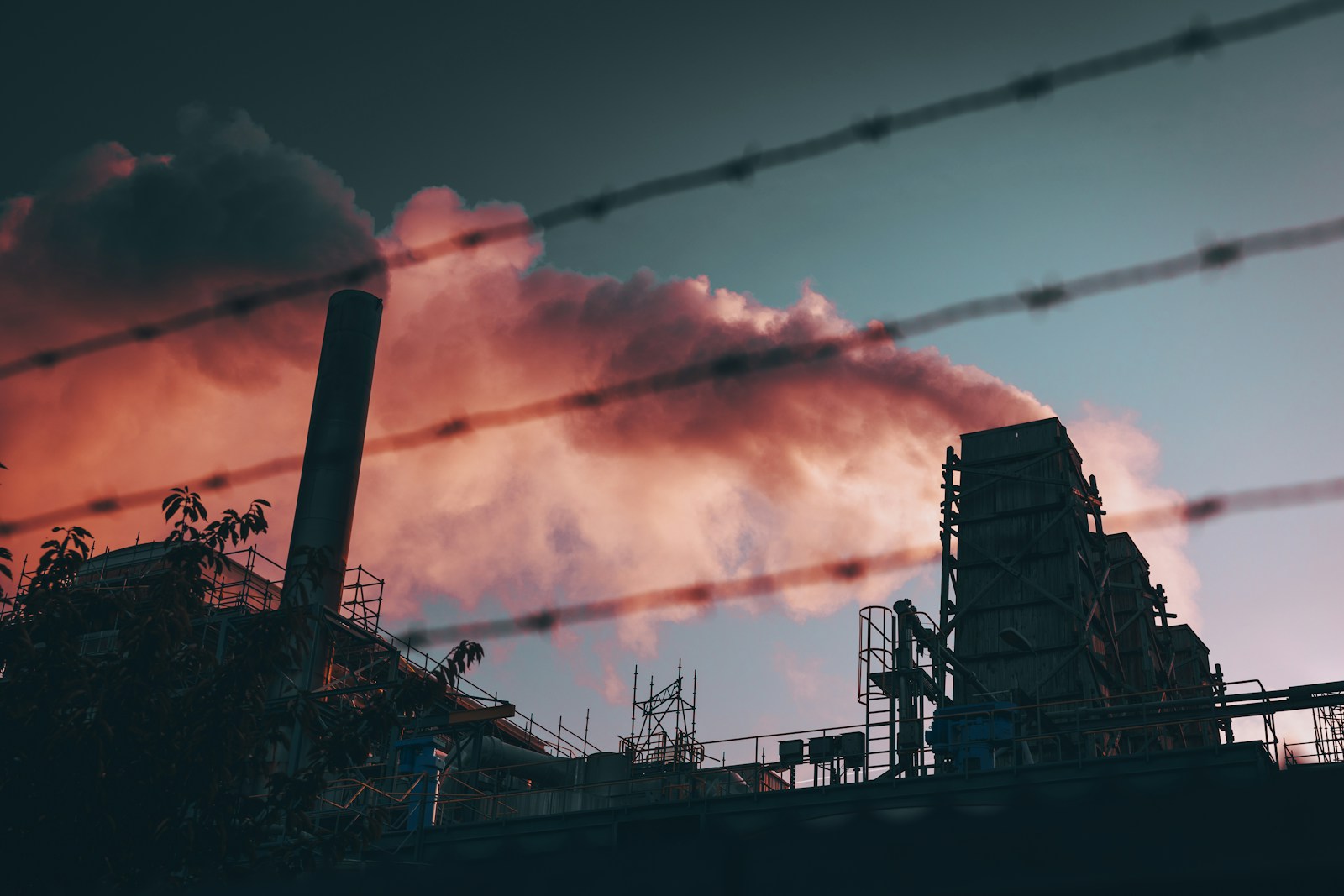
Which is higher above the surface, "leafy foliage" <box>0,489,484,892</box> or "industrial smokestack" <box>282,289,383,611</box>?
"industrial smokestack" <box>282,289,383,611</box>

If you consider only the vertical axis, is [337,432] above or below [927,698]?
above

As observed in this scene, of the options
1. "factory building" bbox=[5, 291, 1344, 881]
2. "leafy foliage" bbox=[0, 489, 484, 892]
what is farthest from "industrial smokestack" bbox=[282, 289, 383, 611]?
"leafy foliage" bbox=[0, 489, 484, 892]

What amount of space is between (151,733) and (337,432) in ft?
107

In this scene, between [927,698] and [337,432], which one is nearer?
[927,698]

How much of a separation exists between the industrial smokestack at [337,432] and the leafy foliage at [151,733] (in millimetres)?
25526

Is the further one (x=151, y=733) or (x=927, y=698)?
(x=927, y=698)

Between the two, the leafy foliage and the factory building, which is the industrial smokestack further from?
the leafy foliage

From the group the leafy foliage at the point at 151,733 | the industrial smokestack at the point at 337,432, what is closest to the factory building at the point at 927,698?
the industrial smokestack at the point at 337,432

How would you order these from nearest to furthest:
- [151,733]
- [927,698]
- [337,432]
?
[151,733] < [927,698] < [337,432]

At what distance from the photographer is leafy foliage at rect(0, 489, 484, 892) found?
12398 millimetres

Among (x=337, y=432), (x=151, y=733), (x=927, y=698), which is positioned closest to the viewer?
(x=151, y=733)

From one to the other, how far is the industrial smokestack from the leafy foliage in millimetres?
25526

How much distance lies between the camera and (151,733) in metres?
13.0

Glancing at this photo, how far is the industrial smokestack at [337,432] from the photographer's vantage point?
140 feet
